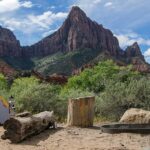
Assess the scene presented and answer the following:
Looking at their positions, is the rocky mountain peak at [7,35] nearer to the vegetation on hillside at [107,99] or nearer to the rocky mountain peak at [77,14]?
the rocky mountain peak at [77,14]

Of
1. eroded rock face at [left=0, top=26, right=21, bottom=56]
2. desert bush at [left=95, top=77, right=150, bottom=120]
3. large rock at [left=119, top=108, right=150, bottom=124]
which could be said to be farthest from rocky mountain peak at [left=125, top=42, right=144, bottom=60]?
large rock at [left=119, top=108, right=150, bottom=124]

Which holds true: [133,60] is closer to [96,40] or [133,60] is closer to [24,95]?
[96,40]

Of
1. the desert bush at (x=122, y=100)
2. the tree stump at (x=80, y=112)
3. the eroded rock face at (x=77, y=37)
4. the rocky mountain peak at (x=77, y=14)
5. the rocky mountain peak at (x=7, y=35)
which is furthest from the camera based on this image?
the rocky mountain peak at (x=7, y=35)

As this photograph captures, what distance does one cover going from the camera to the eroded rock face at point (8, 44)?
134250 millimetres

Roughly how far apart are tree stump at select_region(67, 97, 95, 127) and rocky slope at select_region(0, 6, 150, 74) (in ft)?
328

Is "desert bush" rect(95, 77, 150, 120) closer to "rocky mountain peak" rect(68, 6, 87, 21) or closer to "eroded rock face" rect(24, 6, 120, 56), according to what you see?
"eroded rock face" rect(24, 6, 120, 56)

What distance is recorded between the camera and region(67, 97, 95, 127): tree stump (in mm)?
15562

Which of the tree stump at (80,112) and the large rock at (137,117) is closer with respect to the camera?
the large rock at (137,117)

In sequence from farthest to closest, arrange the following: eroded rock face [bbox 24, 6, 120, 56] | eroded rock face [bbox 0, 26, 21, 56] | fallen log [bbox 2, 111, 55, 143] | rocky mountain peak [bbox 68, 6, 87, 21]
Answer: rocky mountain peak [bbox 68, 6, 87, 21]
eroded rock face [bbox 24, 6, 120, 56]
eroded rock face [bbox 0, 26, 21, 56]
fallen log [bbox 2, 111, 55, 143]

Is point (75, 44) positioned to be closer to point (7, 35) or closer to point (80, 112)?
point (7, 35)

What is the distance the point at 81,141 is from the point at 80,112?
129 inches

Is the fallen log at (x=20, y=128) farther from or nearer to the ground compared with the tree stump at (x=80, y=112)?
nearer to the ground

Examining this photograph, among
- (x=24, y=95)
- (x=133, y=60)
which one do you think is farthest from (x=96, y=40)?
(x=24, y=95)

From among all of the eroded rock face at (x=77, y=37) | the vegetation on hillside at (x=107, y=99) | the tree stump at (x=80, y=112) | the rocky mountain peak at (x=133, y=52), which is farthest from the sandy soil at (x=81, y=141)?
the eroded rock face at (x=77, y=37)
